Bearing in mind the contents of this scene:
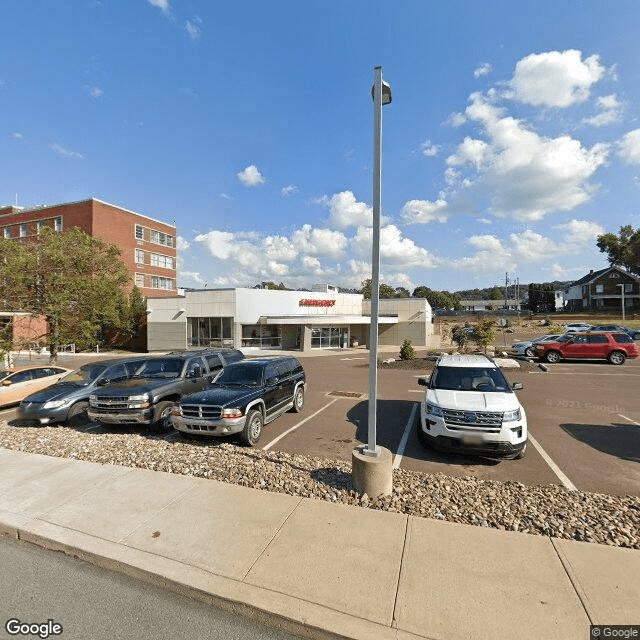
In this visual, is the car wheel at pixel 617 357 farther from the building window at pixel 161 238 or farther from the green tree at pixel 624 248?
the green tree at pixel 624 248

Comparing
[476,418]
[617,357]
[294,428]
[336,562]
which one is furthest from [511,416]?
[617,357]

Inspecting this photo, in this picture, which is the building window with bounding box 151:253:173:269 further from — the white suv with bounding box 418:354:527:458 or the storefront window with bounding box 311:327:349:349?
the white suv with bounding box 418:354:527:458

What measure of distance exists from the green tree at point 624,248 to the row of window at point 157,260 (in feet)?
279

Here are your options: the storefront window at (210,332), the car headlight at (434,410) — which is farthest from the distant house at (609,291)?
the car headlight at (434,410)

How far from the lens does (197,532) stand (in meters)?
4.16

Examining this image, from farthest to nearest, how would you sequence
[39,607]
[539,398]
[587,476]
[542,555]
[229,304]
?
[229,304], [539,398], [587,476], [542,555], [39,607]

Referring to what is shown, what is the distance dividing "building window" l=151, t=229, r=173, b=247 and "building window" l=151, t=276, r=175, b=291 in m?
5.14

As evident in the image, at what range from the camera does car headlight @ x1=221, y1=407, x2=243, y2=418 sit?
6961mm

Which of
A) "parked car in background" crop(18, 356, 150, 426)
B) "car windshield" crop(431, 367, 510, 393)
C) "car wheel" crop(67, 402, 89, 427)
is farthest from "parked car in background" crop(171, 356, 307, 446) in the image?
"car wheel" crop(67, 402, 89, 427)

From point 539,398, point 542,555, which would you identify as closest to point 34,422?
point 542,555

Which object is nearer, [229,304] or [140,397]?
[140,397]

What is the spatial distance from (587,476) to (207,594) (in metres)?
6.09

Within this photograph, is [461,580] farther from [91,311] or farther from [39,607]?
[91,311]

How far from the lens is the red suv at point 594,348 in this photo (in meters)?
20.0
